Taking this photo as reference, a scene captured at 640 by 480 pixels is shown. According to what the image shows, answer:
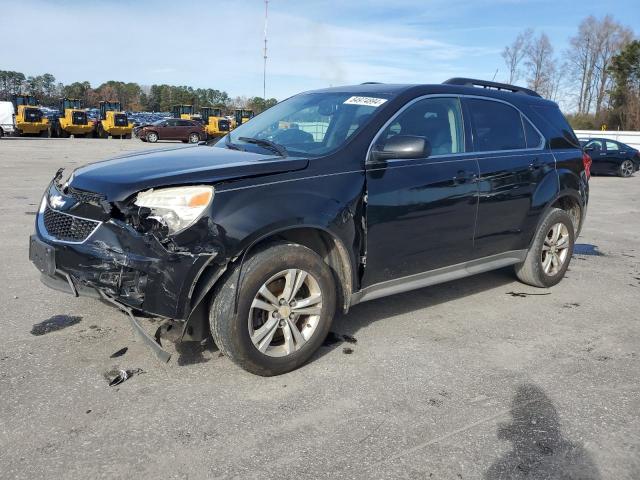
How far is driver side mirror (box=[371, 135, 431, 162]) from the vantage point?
380cm

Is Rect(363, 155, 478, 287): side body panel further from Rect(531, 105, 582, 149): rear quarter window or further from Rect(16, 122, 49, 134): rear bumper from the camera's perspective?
Rect(16, 122, 49, 134): rear bumper

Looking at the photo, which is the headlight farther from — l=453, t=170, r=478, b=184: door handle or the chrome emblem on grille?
l=453, t=170, r=478, b=184: door handle

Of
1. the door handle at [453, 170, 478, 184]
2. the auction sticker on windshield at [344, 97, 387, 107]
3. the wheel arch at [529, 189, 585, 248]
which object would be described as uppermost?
the auction sticker on windshield at [344, 97, 387, 107]

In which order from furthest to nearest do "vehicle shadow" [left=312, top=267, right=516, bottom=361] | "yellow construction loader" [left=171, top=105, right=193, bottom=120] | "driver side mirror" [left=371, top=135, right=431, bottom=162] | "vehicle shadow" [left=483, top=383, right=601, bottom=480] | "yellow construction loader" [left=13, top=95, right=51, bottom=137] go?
"yellow construction loader" [left=171, top=105, right=193, bottom=120]
"yellow construction loader" [left=13, top=95, right=51, bottom=137]
"vehicle shadow" [left=312, top=267, right=516, bottom=361]
"driver side mirror" [left=371, top=135, right=431, bottom=162]
"vehicle shadow" [left=483, top=383, right=601, bottom=480]

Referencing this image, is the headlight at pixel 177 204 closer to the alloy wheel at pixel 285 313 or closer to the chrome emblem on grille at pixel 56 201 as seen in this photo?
the alloy wheel at pixel 285 313

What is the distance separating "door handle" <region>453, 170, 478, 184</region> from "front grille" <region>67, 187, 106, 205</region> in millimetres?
2560

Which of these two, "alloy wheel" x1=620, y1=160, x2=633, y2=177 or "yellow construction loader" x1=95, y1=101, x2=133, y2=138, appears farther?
"yellow construction loader" x1=95, y1=101, x2=133, y2=138

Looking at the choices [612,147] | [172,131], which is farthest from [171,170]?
[172,131]

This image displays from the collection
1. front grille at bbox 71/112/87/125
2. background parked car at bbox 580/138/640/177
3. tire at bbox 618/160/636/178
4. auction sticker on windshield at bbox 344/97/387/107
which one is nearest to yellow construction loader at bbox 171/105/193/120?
front grille at bbox 71/112/87/125

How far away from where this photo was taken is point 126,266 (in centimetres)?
314

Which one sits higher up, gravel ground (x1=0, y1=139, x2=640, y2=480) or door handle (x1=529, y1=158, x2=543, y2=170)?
door handle (x1=529, y1=158, x2=543, y2=170)

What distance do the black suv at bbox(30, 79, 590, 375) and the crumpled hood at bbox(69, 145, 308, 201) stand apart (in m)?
0.01

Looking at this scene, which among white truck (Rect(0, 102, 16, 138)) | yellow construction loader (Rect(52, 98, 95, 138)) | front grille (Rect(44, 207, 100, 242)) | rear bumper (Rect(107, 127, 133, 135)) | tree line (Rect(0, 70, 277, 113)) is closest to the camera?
front grille (Rect(44, 207, 100, 242))

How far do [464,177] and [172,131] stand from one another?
34561 millimetres
